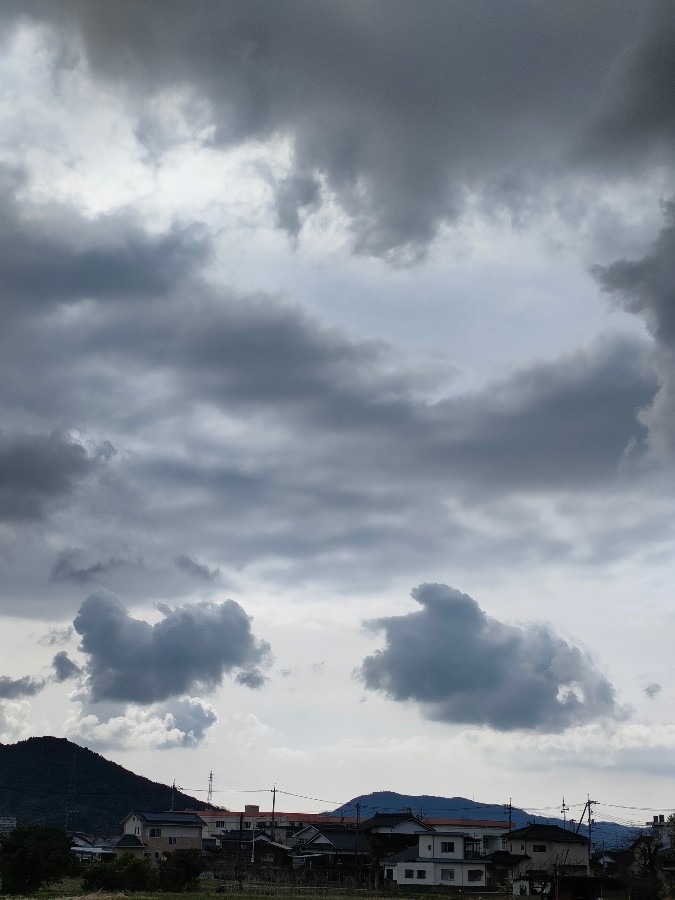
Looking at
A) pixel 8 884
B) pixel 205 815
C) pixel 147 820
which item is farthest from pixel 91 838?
pixel 8 884

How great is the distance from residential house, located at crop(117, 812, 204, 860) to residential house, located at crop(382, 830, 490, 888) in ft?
127

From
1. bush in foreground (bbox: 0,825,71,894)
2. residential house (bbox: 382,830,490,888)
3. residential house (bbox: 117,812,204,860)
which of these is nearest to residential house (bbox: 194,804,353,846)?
residential house (bbox: 117,812,204,860)

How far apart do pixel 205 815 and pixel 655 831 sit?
236 feet

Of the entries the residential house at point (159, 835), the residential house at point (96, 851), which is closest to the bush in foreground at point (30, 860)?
the residential house at point (96, 851)

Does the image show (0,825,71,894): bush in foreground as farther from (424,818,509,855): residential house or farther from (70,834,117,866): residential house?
(70,834,117,866): residential house

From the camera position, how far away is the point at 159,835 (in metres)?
142

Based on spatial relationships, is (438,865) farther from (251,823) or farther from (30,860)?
(251,823)

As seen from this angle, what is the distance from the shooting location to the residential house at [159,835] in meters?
140

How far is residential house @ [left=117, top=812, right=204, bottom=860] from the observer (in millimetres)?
140125

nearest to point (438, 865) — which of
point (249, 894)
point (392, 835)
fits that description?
point (392, 835)

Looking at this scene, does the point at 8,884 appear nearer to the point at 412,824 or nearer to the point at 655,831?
the point at 412,824

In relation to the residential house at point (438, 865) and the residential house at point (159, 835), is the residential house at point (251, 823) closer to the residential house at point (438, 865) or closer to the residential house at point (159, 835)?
the residential house at point (159, 835)

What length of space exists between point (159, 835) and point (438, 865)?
4990 centimetres

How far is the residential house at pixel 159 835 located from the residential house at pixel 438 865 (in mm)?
38647
